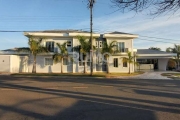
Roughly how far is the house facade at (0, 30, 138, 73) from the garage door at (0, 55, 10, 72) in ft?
6.12

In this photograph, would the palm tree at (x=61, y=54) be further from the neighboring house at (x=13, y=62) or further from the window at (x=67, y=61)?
the neighboring house at (x=13, y=62)

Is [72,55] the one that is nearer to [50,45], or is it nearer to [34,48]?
[50,45]

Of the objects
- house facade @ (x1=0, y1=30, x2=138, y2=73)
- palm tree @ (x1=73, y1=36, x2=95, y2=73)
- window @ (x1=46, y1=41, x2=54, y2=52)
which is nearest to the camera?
palm tree @ (x1=73, y1=36, x2=95, y2=73)

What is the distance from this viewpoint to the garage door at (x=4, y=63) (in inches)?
1297

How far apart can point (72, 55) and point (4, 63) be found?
962 cm

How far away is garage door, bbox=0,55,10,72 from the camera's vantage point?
32938mm

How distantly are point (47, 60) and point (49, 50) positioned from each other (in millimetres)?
1644

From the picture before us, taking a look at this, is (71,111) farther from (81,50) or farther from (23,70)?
(23,70)

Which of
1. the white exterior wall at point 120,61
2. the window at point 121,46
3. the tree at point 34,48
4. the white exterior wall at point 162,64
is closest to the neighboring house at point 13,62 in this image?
the tree at point 34,48

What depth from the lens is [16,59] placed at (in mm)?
34312

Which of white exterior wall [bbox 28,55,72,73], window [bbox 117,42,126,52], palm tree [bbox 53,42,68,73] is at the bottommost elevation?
white exterior wall [bbox 28,55,72,73]

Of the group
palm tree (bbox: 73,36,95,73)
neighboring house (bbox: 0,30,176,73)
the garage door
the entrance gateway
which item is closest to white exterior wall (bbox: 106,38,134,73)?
neighboring house (bbox: 0,30,176,73)

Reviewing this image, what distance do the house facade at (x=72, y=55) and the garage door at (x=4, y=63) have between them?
1.87 meters

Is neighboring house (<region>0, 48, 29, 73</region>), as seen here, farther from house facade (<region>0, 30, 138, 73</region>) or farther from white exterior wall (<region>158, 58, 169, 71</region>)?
white exterior wall (<region>158, 58, 169, 71</region>)
